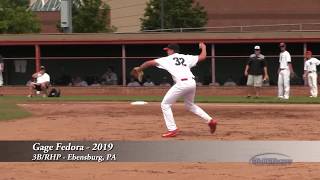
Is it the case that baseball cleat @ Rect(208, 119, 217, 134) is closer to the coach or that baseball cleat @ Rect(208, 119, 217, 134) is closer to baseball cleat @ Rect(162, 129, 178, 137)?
baseball cleat @ Rect(162, 129, 178, 137)

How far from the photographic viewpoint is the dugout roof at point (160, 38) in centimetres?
3173

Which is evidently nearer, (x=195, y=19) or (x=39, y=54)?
(x=39, y=54)

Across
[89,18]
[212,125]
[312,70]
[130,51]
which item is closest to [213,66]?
[130,51]

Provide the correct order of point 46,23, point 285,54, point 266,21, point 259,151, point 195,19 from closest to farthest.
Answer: point 259,151, point 285,54, point 195,19, point 266,21, point 46,23

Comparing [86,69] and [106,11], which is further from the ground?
[106,11]

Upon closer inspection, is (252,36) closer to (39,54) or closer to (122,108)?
(39,54)

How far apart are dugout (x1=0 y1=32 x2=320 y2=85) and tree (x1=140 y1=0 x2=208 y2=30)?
1953 centimetres

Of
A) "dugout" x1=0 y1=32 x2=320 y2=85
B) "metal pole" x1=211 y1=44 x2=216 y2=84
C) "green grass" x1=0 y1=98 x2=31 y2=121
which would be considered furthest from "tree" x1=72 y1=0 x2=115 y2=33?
"green grass" x1=0 y1=98 x2=31 y2=121

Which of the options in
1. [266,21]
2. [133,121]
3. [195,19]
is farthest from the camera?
[266,21]

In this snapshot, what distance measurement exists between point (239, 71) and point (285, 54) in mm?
9594

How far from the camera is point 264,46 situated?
33.2 m

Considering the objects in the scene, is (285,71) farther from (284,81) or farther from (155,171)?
(155,171)

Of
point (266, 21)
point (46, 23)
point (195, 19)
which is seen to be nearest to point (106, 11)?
point (195, 19)

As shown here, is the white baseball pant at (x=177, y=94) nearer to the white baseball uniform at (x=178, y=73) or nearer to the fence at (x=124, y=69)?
the white baseball uniform at (x=178, y=73)
